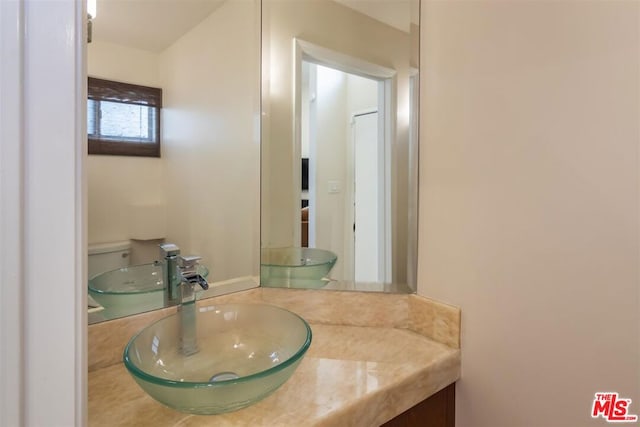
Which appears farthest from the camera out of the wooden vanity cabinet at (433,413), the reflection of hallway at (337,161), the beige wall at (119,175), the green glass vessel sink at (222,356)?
the reflection of hallway at (337,161)

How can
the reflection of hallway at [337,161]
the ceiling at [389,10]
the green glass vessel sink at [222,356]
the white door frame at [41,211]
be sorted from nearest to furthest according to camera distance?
the white door frame at [41,211]
the green glass vessel sink at [222,356]
the ceiling at [389,10]
the reflection of hallway at [337,161]

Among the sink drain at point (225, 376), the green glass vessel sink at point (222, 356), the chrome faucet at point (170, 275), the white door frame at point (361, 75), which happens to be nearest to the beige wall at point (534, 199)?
the white door frame at point (361, 75)

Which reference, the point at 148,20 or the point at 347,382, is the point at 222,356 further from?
the point at 148,20

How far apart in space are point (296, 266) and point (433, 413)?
62cm

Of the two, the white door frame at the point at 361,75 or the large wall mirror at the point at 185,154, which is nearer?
the large wall mirror at the point at 185,154

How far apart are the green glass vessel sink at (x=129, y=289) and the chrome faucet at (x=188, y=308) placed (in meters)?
0.13

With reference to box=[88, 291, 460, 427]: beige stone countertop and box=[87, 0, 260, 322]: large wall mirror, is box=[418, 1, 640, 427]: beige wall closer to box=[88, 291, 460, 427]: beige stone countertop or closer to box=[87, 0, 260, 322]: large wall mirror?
→ box=[88, 291, 460, 427]: beige stone countertop

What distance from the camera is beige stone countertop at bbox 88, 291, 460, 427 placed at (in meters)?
0.72

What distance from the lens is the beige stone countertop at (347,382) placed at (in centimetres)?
72

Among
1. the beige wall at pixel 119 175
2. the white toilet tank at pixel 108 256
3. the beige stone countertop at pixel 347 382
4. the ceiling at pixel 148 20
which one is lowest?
the beige stone countertop at pixel 347 382

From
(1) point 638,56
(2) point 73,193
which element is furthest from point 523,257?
(2) point 73,193

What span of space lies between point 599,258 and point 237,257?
3.39 feet

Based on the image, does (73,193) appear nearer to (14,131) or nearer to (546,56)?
(14,131)

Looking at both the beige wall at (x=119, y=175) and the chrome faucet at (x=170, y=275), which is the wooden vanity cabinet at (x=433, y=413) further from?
the beige wall at (x=119, y=175)
